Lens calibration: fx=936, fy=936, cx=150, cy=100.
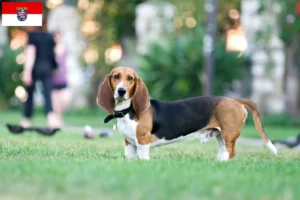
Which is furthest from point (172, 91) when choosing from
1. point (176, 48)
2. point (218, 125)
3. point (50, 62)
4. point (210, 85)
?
point (218, 125)

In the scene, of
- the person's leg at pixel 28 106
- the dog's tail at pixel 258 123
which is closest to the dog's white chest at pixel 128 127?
the dog's tail at pixel 258 123

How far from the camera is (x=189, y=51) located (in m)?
28.2

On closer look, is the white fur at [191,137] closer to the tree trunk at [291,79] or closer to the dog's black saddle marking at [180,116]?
the dog's black saddle marking at [180,116]

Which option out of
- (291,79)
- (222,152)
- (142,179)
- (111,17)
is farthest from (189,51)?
(142,179)

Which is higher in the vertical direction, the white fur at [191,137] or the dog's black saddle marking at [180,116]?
the dog's black saddle marking at [180,116]

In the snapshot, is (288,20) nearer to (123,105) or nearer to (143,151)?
(123,105)

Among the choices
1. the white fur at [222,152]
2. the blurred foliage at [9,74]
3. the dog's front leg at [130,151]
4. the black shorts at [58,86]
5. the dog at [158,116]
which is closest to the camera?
the dog at [158,116]

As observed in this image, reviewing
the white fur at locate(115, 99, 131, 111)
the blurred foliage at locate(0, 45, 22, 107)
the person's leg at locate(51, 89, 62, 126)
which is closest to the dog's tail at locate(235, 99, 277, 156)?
the white fur at locate(115, 99, 131, 111)

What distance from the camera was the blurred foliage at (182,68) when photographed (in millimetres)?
28062

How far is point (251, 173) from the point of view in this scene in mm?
Result: 8508

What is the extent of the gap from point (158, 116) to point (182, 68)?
59.4 ft

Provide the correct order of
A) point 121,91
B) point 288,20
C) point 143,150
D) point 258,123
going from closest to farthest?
point 121,91 < point 143,150 < point 258,123 < point 288,20

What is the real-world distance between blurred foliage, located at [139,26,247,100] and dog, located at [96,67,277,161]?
1740 centimetres

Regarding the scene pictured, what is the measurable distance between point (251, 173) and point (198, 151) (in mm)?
4196
